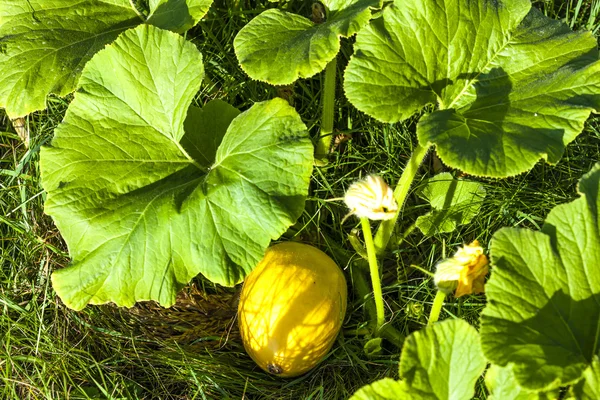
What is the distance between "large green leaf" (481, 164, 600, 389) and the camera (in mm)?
1950

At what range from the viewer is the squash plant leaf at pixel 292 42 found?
7.85 ft

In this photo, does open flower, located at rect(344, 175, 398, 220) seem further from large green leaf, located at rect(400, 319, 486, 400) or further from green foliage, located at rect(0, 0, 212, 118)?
green foliage, located at rect(0, 0, 212, 118)

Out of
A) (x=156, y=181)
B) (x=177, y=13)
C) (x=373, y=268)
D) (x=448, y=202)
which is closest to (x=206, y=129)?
(x=156, y=181)

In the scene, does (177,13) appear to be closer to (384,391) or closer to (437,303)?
(437,303)

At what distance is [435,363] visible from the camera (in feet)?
6.86

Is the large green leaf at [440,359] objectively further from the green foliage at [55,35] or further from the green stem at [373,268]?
the green foliage at [55,35]

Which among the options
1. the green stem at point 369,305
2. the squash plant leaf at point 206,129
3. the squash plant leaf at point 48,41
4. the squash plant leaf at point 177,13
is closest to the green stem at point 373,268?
the green stem at point 369,305

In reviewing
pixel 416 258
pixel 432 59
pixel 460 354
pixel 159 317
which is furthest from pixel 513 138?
pixel 159 317

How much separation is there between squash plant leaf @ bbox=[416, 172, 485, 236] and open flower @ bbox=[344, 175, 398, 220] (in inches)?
26.9

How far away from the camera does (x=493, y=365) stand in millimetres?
2080

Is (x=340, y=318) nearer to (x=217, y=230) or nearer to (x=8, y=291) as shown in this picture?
(x=217, y=230)

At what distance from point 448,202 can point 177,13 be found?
4.20 feet

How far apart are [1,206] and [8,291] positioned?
0.40 metres

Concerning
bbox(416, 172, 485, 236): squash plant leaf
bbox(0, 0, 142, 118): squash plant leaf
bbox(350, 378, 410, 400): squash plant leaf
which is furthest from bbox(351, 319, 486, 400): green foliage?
bbox(0, 0, 142, 118): squash plant leaf
